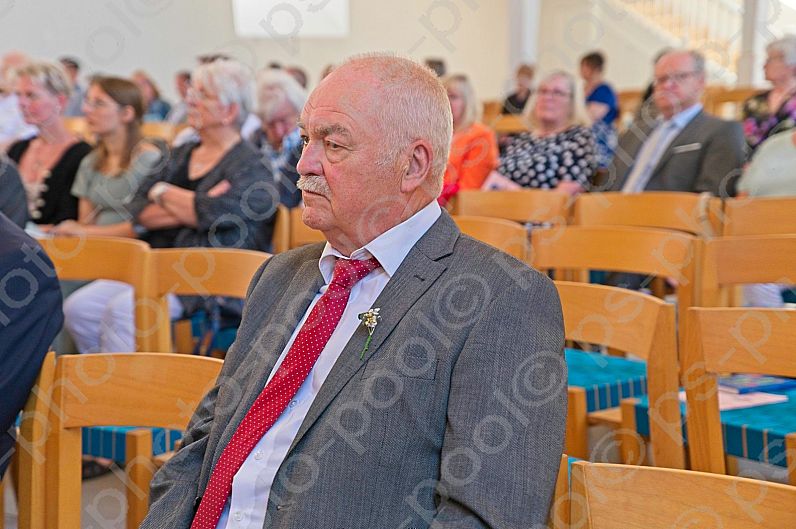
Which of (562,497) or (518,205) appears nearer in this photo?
(562,497)

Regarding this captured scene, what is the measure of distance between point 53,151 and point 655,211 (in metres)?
2.39

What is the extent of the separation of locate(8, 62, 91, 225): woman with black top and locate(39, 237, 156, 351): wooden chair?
131 cm

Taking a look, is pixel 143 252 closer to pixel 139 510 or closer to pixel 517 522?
pixel 139 510

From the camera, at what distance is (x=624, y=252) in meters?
2.59

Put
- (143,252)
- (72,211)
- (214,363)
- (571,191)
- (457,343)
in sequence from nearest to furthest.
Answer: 1. (457,343)
2. (214,363)
3. (143,252)
4. (72,211)
5. (571,191)

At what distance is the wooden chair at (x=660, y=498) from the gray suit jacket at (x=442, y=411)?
0.13 m

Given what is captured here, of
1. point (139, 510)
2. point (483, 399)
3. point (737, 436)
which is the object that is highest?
point (483, 399)

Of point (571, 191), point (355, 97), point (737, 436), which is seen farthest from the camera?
point (571, 191)

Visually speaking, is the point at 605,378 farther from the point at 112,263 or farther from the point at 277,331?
the point at 112,263

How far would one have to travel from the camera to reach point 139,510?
204 centimetres

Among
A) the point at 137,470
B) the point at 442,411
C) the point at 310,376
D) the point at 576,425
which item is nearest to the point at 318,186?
the point at 310,376

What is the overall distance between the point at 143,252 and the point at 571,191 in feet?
7.39

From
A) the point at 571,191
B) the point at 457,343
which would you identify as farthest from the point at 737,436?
the point at 571,191

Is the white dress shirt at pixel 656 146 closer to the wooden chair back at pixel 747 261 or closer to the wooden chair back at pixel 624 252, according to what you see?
the wooden chair back at pixel 624 252
